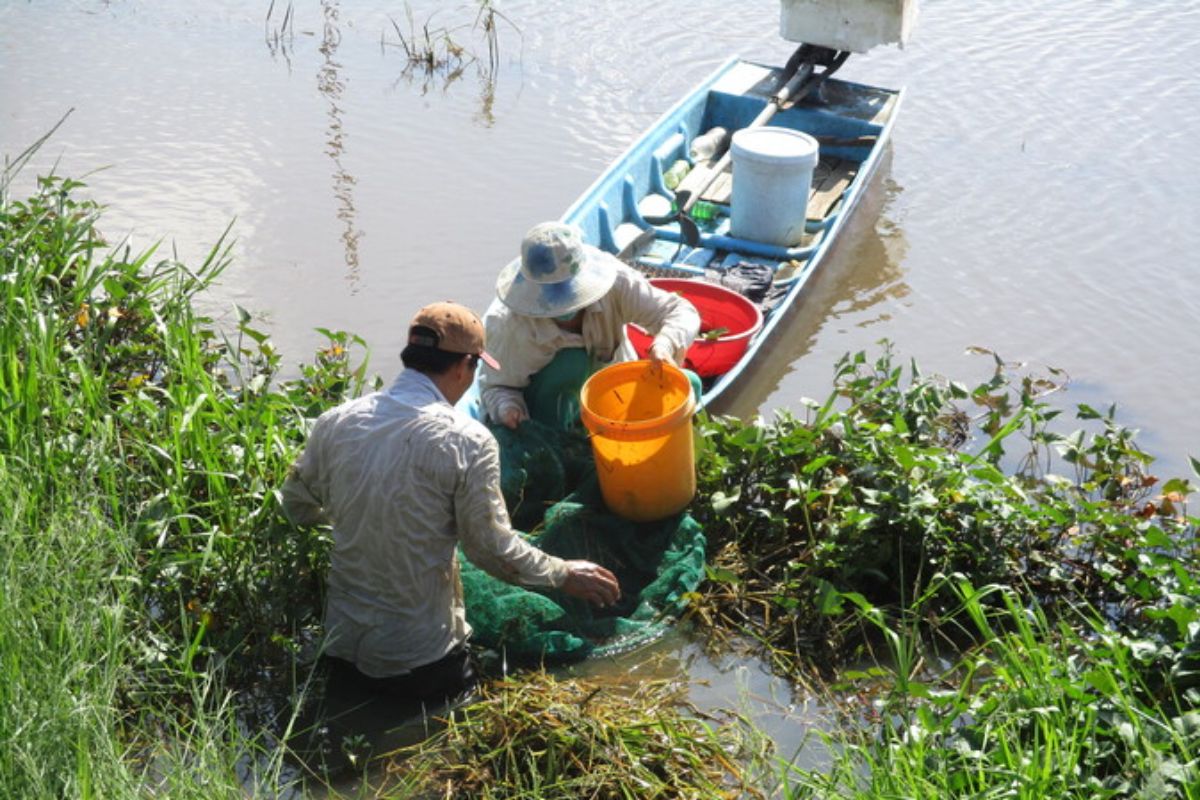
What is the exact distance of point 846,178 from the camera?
29.7ft

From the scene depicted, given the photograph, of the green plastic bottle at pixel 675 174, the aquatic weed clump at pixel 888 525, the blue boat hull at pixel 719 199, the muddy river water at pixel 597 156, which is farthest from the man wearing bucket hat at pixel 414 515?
the green plastic bottle at pixel 675 174

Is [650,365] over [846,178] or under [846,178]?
over

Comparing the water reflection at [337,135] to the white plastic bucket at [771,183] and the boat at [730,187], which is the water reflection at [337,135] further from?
the white plastic bucket at [771,183]

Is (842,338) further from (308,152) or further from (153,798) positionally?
(153,798)

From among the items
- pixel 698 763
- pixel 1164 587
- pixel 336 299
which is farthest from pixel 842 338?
pixel 698 763

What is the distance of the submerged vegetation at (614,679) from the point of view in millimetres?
3471

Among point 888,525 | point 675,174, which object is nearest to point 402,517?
point 888,525

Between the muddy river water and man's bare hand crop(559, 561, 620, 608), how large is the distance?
3.08 meters

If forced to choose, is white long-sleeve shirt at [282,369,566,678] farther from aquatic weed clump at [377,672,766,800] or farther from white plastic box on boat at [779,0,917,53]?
white plastic box on boat at [779,0,917,53]

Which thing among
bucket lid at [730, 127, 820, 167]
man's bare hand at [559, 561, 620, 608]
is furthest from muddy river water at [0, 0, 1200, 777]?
man's bare hand at [559, 561, 620, 608]

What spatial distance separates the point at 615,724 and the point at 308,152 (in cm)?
687

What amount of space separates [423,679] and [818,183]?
222 inches

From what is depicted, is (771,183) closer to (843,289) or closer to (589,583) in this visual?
(843,289)

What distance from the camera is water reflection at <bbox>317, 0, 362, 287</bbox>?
28.4 ft
